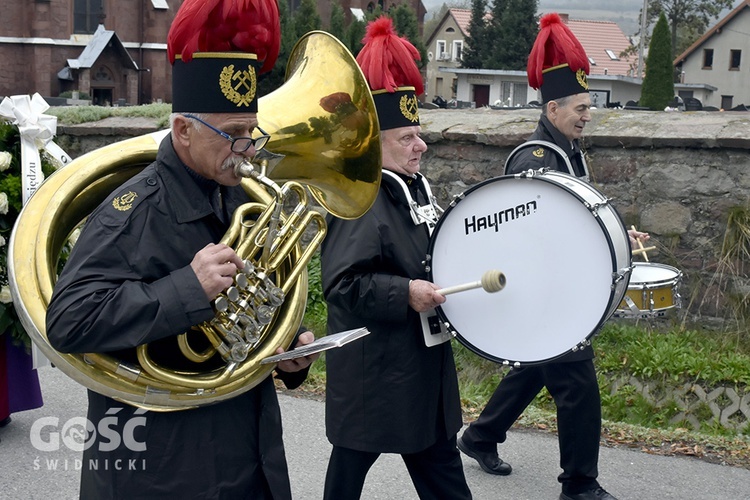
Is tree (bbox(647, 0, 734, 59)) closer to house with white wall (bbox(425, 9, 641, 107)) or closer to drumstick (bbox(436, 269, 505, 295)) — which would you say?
house with white wall (bbox(425, 9, 641, 107))

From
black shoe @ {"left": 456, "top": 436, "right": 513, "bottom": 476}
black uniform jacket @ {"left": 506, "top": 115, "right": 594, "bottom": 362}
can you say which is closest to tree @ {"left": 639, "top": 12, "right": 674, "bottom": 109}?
black uniform jacket @ {"left": 506, "top": 115, "right": 594, "bottom": 362}

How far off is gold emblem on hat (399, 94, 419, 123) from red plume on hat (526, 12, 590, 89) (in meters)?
1.38

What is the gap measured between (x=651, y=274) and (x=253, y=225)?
2.38 m

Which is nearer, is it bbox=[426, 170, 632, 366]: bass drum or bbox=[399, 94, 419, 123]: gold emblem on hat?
bbox=[426, 170, 632, 366]: bass drum

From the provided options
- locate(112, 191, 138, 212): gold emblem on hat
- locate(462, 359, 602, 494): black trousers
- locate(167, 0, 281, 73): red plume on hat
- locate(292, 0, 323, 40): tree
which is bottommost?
locate(462, 359, 602, 494): black trousers

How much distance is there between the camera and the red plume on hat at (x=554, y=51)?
15.0 feet

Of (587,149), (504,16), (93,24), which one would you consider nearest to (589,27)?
(504,16)

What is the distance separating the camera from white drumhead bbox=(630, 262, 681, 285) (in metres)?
4.09

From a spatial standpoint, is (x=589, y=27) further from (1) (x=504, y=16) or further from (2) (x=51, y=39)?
(2) (x=51, y=39)

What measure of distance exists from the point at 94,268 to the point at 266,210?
1.40 ft

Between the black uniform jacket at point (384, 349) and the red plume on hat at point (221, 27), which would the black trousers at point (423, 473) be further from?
the red plume on hat at point (221, 27)

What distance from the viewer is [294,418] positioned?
528 cm

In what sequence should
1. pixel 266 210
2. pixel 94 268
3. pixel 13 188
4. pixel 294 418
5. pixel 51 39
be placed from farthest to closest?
pixel 51 39 < pixel 294 418 < pixel 13 188 < pixel 266 210 < pixel 94 268

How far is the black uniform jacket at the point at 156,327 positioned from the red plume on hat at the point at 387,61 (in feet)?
3.44
